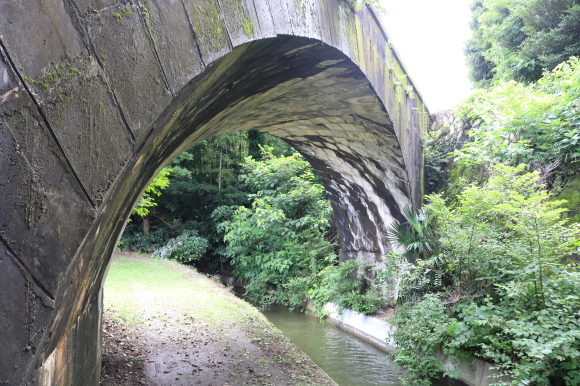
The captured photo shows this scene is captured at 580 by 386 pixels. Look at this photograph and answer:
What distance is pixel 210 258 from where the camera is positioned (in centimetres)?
1689

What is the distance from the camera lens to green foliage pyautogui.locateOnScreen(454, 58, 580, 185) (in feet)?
19.1

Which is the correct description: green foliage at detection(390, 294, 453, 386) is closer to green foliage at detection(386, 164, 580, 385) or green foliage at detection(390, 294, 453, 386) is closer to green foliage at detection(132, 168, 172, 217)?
green foliage at detection(386, 164, 580, 385)

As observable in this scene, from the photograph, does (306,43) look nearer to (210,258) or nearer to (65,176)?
(65,176)

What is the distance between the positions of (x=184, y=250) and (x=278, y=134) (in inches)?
347

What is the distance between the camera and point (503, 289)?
519cm

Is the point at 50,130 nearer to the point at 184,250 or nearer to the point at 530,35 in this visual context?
the point at 530,35

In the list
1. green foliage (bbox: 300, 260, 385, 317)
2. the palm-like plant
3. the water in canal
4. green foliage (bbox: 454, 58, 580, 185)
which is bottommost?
the water in canal

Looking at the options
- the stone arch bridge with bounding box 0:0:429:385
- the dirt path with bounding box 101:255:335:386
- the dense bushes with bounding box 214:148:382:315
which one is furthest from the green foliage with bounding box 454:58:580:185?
the dirt path with bounding box 101:255:335:386

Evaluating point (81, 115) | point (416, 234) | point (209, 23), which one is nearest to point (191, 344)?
point (416, 234)

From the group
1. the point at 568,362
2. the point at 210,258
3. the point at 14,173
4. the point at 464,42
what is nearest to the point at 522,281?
the point at 568,362

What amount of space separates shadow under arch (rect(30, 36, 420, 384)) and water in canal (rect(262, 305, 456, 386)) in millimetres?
2106

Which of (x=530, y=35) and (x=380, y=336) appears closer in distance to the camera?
(x=380, y=336)

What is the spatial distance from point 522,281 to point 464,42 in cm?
856

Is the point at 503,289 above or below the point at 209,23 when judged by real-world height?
below
